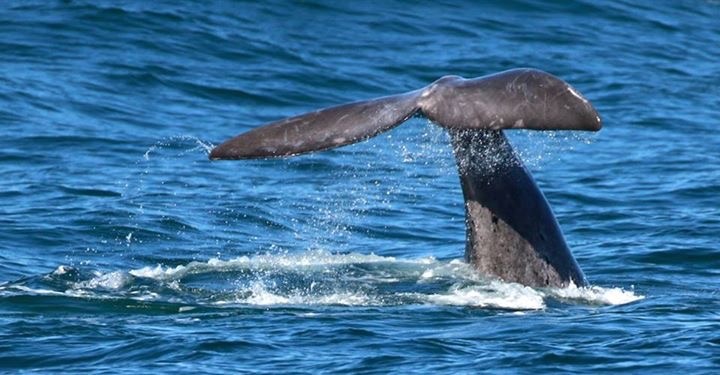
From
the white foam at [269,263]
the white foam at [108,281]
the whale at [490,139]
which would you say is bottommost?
the white foam at [108,281]

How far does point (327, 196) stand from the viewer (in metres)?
17.9

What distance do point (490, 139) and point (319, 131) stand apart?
4.91ft

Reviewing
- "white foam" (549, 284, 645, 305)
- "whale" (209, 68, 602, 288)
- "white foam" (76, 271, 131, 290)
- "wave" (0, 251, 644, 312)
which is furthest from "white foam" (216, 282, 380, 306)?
"white foam" (549, 284, 645, 305)

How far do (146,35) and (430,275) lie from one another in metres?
14.1

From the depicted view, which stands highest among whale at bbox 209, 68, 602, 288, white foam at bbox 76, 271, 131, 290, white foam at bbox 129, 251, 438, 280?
whale at bbox 209, 68, 602, 288

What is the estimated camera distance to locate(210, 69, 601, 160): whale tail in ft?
33.0

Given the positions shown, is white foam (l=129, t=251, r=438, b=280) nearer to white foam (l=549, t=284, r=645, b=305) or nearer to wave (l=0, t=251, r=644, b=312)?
wave (l=0, t=251, r=644, b=312)

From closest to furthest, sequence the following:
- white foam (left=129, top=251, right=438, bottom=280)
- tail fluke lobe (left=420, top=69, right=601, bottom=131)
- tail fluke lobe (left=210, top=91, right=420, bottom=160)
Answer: tail fluke lobe (left=420, top=69, right=601, bottom=131), tail fluke lobe (left=210, top=91, right=420, bottom=160), white foam (left=129, top=251, right=438, bottom=280)

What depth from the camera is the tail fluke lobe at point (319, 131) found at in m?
10.4

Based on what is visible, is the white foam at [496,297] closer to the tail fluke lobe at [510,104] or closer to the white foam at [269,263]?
the tail fluke lobe at [510,104]

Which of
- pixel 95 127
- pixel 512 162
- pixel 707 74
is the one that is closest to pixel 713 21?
pixel 707 74

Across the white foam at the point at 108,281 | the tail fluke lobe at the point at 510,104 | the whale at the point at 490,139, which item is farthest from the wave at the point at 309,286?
the tail fluke lobe at the point at 510,104

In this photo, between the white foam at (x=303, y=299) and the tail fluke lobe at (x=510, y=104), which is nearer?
the tail fluke lobe at (x=510, y=104)

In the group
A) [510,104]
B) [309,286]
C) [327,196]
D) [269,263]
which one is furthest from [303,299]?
[327,196]
